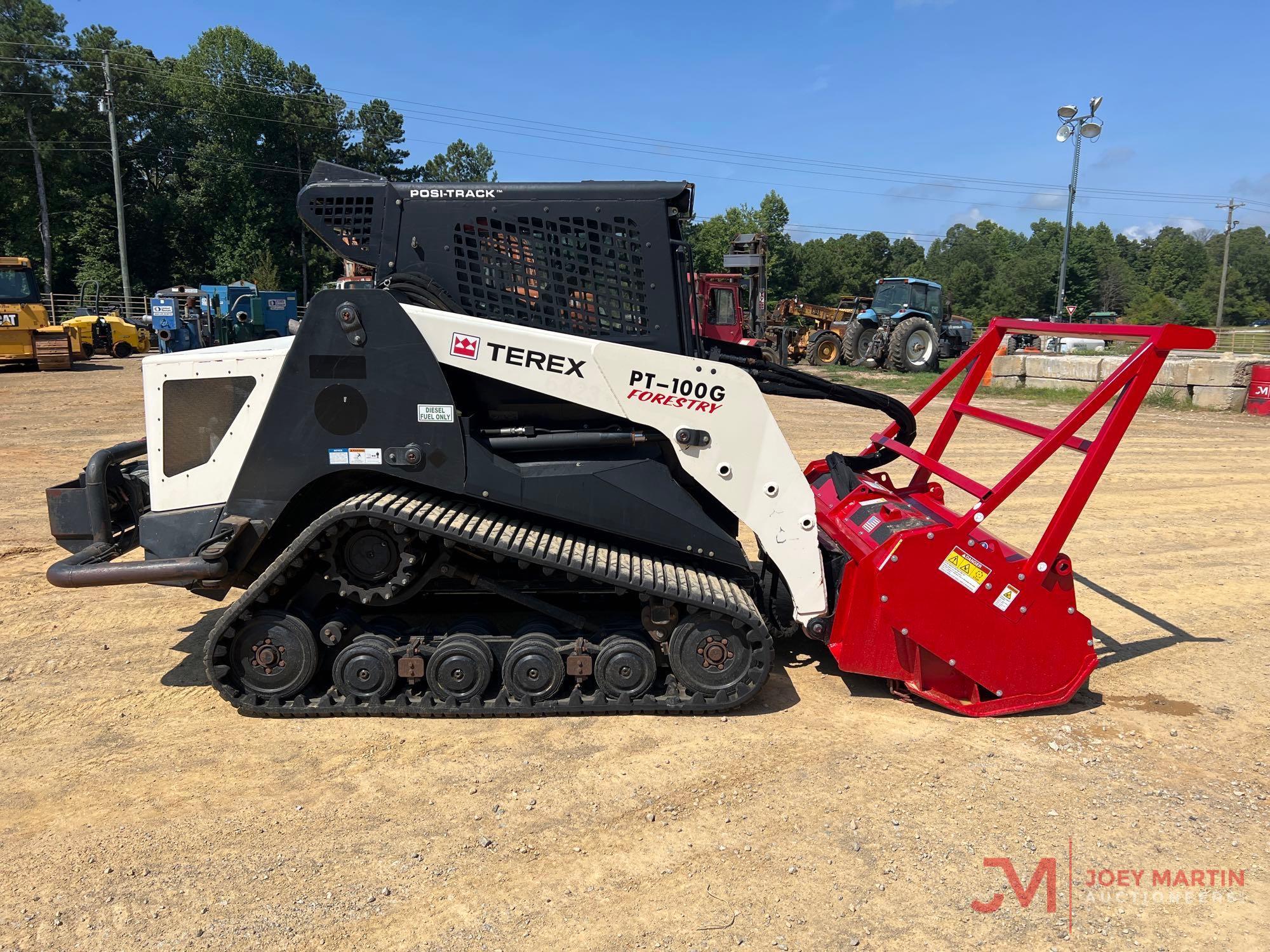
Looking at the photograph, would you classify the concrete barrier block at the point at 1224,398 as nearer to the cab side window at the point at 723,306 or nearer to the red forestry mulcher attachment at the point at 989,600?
the cab side window at the point at 723,306

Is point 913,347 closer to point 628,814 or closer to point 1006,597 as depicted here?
point 1006,597

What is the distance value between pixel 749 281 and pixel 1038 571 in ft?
62.7

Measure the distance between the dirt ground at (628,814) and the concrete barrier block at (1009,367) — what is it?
1480cm

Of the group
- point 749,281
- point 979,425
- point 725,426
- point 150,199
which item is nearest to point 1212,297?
point 749,281

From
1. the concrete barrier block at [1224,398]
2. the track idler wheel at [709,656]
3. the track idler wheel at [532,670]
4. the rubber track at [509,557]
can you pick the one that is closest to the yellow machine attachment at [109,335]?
the rubber track at [509,557]

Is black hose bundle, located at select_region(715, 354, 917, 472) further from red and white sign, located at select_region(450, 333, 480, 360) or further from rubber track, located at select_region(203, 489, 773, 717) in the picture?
red and white sign, located at select_region(450, 333, 480, 360)

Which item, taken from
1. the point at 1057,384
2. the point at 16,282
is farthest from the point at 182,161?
→ the point at 1057,384

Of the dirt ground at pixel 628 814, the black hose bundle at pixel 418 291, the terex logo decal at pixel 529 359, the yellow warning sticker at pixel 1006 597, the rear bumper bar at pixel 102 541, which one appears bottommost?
the dirt ground at pixel 628 814

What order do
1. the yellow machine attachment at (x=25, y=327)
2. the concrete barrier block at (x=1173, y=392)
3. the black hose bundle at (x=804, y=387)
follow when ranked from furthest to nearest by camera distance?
the yellow machine attachment at (x=25, y=327), the concrete barrier block at (x=1173, y=392), the black hose bundle at (x=804, y=387)

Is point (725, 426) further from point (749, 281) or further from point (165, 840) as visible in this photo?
point (749, 281)

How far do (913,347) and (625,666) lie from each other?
21.2 m

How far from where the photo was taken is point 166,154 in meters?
48.3

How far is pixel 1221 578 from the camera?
6211 millimetres

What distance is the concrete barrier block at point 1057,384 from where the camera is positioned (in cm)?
1709
